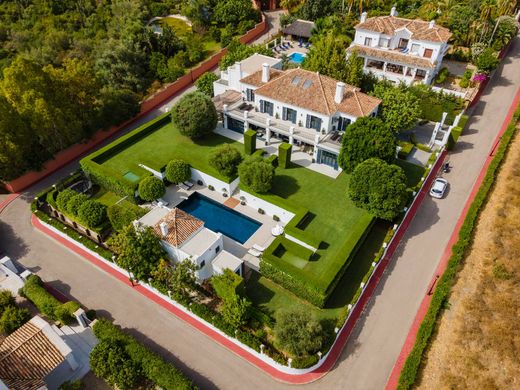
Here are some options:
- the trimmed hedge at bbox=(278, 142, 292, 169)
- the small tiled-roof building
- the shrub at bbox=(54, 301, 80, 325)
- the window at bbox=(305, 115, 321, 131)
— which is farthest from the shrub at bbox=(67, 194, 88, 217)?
the window at bbox=(305, 115, 321, 131)

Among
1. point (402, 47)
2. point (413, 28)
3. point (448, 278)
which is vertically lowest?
point (448, 278)

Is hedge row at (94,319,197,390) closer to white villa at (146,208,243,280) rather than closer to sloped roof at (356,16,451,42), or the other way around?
white villa at (146,208,243,280)

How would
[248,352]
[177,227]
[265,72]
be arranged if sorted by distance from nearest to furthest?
[248,352] < [177,227] < [265,72]

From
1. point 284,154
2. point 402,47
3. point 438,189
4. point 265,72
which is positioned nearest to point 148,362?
point 284,154

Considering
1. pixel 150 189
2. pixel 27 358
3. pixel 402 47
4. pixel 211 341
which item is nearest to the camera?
pixel 27 358

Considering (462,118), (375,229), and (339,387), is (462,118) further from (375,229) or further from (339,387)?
(339,387)

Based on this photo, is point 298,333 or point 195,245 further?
point 195,245

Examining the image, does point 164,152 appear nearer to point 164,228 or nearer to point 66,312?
point 164,228

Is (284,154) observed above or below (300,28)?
below
